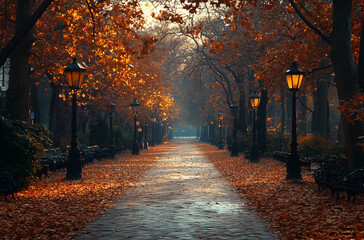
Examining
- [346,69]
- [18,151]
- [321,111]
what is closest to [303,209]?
[346,69]

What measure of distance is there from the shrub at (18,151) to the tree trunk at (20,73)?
3283 mm

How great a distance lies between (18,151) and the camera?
14477mm

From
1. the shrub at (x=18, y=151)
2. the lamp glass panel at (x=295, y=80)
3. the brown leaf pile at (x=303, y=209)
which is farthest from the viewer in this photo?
the lamp glass panel at (x=295, y=80)

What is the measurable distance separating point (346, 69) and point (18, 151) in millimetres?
10135

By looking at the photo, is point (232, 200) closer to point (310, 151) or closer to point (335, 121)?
point (310, 151)

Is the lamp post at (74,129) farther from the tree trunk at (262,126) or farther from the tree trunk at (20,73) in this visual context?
the tree trunk at (262,126)

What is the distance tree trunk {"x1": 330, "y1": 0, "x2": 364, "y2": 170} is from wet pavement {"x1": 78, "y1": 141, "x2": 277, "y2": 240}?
160 inches

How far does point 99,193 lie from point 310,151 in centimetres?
1572

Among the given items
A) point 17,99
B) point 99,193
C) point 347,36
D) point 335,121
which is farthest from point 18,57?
point 335,121

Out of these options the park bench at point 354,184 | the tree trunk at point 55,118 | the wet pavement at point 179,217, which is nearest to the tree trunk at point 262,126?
the tree trunk at point 55,118

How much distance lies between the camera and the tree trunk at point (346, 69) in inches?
629

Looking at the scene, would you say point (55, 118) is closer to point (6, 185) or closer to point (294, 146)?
point (294, 146)

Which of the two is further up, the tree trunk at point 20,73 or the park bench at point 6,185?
the tree trunk at point 20,73

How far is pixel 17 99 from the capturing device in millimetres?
18562
